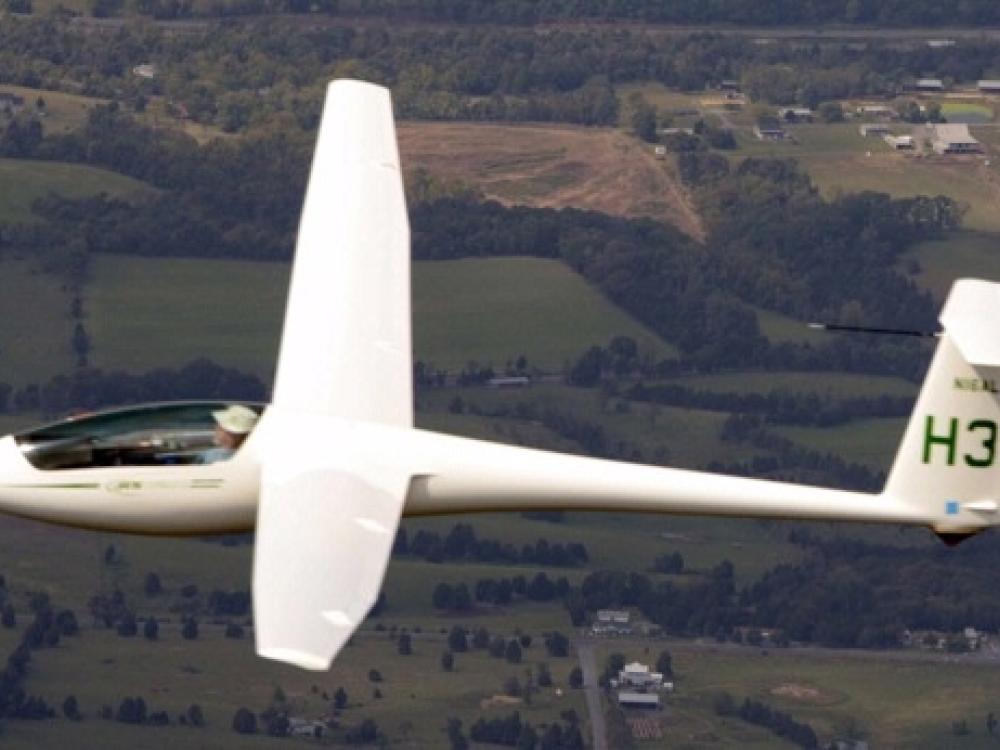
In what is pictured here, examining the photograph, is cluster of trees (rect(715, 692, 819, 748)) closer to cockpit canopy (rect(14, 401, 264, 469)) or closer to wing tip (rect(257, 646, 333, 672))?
cockpit canopy (rect(14, 401, 264, 469))

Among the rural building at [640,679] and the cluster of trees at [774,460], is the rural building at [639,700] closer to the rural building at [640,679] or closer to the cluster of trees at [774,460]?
the rural building at [640,679]

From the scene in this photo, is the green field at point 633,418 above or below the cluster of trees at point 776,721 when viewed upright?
below

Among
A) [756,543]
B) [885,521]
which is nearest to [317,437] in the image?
[885,521]

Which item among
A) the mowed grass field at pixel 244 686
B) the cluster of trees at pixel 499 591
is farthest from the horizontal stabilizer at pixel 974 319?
the cluster of trees at pixel 499 591

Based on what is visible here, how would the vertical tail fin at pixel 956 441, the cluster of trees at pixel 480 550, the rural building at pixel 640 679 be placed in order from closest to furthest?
1. the vertical tail fin at pixel 956 441
2. the rural building at pixel 640 679
3. the cluster of trees at pixel 480 550

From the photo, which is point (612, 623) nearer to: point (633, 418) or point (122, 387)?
point (633, 418)
